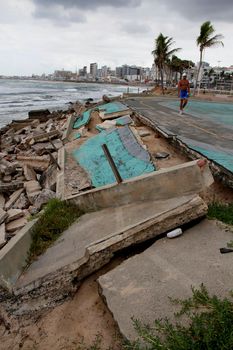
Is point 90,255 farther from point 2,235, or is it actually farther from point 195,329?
point 2,235

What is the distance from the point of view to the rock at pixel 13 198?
753 centimetres

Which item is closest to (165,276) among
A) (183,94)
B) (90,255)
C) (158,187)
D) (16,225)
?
(90,255)

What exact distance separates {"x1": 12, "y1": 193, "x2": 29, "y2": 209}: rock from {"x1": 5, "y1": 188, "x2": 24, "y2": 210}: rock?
4.8 inches

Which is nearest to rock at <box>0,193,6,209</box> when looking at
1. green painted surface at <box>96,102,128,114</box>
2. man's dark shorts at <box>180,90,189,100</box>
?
green painted surface at <box>96,102,128,114</box>

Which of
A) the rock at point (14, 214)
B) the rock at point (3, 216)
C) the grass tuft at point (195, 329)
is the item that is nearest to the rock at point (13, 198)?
the rock at point (14, 214)

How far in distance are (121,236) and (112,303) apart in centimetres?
107

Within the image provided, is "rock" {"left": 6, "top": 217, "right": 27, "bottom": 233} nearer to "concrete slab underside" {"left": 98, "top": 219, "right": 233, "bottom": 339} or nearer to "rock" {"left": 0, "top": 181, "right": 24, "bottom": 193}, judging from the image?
"rock" {"left": 0, "top": 181, "right": 24, "bottom": 193}

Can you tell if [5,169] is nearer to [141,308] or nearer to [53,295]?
[53,295]

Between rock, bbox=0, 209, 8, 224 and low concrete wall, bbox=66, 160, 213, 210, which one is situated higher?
low concrete wall, bbox=66, 160, 213, 210

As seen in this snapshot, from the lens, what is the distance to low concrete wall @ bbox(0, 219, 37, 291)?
4.54 m

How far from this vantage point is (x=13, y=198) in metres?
7.91

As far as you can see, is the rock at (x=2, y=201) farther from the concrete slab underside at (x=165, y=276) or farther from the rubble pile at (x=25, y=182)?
the concrete slab underside at (x=165, y=276)

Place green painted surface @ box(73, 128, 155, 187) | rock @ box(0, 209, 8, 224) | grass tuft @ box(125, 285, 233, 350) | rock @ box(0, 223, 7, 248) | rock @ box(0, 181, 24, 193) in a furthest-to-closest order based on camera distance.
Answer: rock @ box(0, 181, 24, 193)
green painted surface @ box(73, 128, 155, 187)
rock @ box(0, 209, 8, 224)
rock @ box(0, 223, 7, 248)
grass tuft @ box(125, 285, 233, 350)

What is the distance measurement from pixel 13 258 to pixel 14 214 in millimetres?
2046
